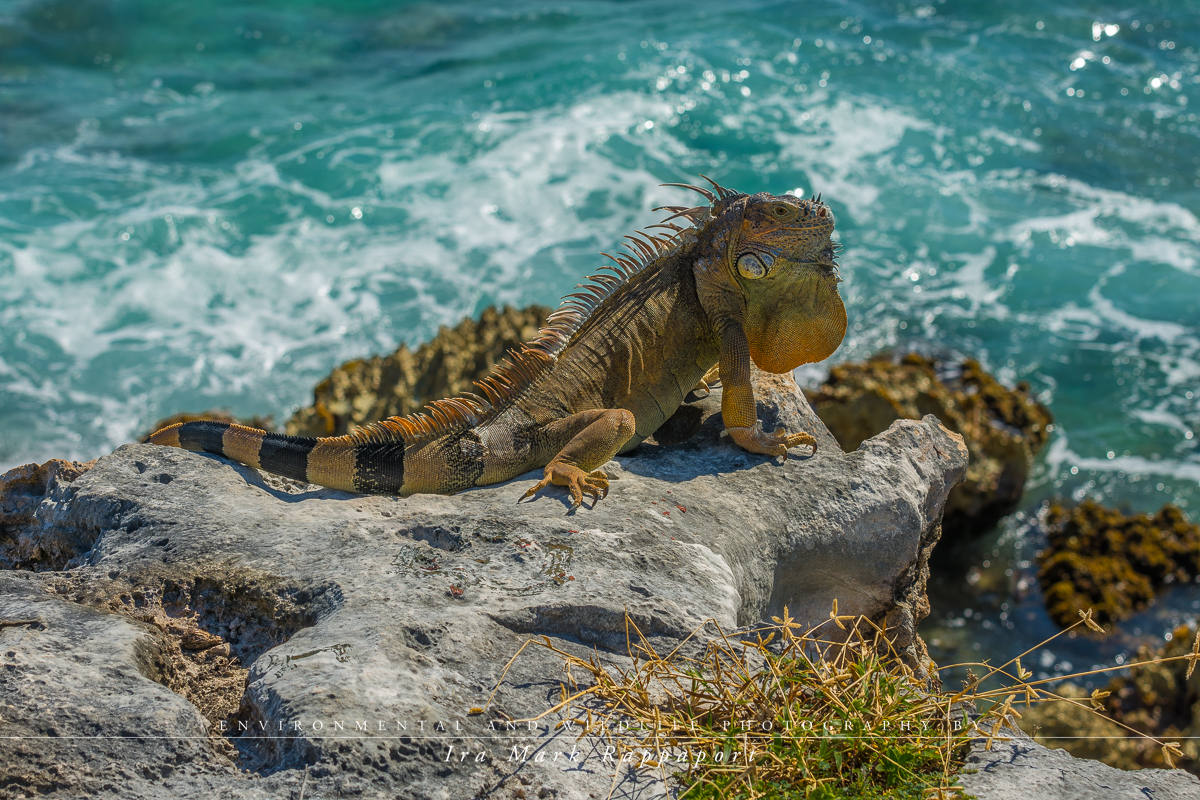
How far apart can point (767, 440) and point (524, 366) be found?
1.15m

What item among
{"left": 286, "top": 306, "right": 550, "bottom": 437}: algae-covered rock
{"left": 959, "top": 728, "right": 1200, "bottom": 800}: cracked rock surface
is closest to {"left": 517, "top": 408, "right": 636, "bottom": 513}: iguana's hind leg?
{"left": 959, "top": 728, "right": 1200, "bottom": 800}: cracked rock surface

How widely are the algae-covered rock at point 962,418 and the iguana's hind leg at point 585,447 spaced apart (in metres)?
3.90

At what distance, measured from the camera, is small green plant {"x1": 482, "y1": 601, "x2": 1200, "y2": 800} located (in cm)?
254

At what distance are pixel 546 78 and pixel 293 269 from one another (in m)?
6.94

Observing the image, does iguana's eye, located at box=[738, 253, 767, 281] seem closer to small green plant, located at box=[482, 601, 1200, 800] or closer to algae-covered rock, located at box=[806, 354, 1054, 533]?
small green plant, located at box=[482, 601, 1200, 800]

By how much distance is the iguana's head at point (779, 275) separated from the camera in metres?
4.32

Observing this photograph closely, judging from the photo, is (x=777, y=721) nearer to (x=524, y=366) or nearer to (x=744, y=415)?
(x=744, y=415)

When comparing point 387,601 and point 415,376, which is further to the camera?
point 415,376

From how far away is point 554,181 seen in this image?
14156 mm

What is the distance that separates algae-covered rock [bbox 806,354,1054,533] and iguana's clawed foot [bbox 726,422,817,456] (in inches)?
131

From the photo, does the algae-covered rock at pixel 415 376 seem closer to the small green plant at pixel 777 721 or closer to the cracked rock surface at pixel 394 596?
the cracked rock surface at pixel 394 596

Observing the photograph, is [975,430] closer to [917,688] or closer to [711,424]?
[711,424]

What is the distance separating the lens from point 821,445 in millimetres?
4445

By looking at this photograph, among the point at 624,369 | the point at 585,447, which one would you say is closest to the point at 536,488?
the point at 585,447
